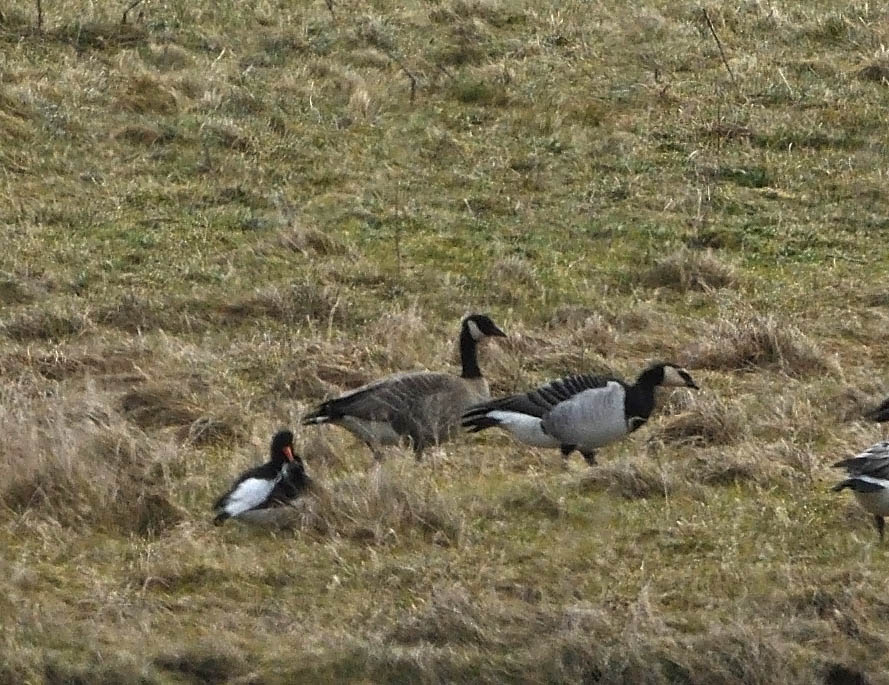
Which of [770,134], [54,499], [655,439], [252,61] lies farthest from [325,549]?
[252,61]

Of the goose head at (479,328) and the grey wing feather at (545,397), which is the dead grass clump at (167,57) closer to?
the goose head at (479,328)

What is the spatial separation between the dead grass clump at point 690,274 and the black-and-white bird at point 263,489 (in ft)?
16.0

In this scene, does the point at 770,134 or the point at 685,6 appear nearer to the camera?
the point at 770,134

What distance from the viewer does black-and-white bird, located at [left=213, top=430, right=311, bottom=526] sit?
25.7 feet

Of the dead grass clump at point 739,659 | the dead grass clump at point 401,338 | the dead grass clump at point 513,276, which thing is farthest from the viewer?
the dead grass clump at point 513,276

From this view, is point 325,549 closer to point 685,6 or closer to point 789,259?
point 789,259

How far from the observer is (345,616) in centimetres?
699

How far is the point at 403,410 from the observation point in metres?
9.11

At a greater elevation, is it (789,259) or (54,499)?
(54,499)

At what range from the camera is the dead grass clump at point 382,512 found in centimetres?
762

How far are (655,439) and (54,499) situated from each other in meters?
3.15

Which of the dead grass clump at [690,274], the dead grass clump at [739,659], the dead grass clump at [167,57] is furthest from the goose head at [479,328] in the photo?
the dead grass clump at [167,57]

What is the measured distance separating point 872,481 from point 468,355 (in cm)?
313

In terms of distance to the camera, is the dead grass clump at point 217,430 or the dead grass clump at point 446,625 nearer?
the dead grass clump at point 446,625
